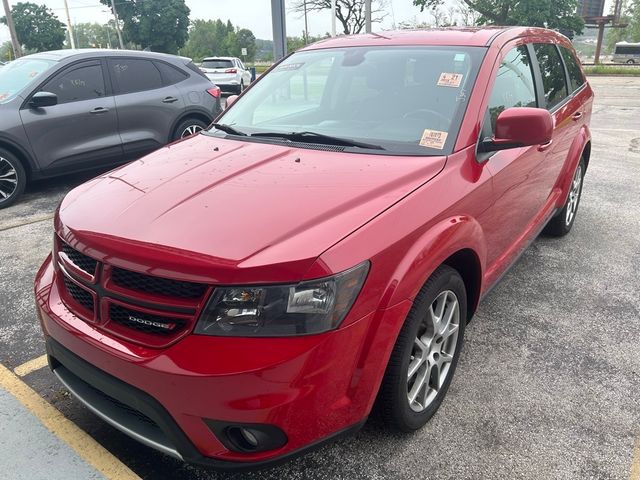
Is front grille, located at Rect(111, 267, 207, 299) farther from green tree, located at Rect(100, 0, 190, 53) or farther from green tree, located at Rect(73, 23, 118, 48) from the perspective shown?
green tree, located at Rect(73, 23, 118, 48)

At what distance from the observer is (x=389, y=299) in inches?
75.2

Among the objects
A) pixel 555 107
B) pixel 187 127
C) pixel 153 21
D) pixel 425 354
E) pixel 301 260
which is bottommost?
pixel 425 354

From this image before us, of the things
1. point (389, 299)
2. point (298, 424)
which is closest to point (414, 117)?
point (389, 299)

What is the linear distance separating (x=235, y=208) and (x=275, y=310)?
51 cm

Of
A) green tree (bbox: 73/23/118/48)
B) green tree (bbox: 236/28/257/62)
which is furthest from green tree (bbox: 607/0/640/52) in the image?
green tree (bbox: 73/23/118/48)

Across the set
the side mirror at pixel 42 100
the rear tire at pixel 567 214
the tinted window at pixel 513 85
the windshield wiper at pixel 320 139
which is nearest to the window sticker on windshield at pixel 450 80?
the tinted window at pixel 513 85

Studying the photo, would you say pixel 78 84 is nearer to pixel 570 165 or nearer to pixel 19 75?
pixel 19 75

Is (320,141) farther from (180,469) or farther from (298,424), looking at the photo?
(180,469)

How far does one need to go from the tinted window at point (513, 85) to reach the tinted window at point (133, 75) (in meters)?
5.13

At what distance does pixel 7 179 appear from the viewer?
5.86 metres

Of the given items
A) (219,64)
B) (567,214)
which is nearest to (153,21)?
(219,64)

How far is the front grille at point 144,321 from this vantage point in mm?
1815

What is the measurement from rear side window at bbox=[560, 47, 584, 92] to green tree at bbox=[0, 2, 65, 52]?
214 ft

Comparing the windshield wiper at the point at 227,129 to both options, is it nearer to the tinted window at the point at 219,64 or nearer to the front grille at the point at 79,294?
the front grille at the point at 79,294
